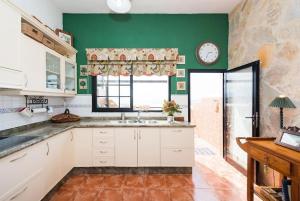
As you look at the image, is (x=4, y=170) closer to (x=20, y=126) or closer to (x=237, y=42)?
(x=20, y=126)

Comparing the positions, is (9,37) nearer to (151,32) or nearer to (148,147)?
(148,147)

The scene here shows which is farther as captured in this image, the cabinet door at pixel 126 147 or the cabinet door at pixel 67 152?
the cabinet door at pixel 126 147

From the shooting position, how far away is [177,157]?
3344 mm

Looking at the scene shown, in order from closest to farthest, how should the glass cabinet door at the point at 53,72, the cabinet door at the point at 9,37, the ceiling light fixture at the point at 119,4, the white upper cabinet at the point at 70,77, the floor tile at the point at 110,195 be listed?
the cabinet door at the point at 9,37 < the floor tile at the point at 110,195 < the glass cabinet door at the point at 53,72 < the ceiling light fixture at the point at 119,4 < the white upper cabinet at the point at 70,77

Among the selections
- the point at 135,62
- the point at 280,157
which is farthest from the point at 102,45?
the point at 280,157

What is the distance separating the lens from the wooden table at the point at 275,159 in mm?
1601

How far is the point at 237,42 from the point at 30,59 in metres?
3.22

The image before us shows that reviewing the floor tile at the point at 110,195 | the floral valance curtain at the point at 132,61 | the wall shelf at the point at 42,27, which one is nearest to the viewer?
the wall shelf at the point at 42,27

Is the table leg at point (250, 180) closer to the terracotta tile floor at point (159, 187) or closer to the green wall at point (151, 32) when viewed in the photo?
the terracotta tile floor at point (159, 187)

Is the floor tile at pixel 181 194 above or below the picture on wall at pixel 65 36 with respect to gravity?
below

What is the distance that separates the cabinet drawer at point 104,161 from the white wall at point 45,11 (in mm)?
2344

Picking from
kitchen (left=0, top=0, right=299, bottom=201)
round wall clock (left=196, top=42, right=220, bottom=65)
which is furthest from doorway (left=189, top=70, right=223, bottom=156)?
round wall clock (left=196, top=42, right=220, bottom=65)

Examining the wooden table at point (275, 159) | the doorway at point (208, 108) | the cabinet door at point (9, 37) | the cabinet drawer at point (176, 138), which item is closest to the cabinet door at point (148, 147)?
the cabinet drawer at point (176, 138)

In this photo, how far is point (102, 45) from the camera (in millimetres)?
3963
